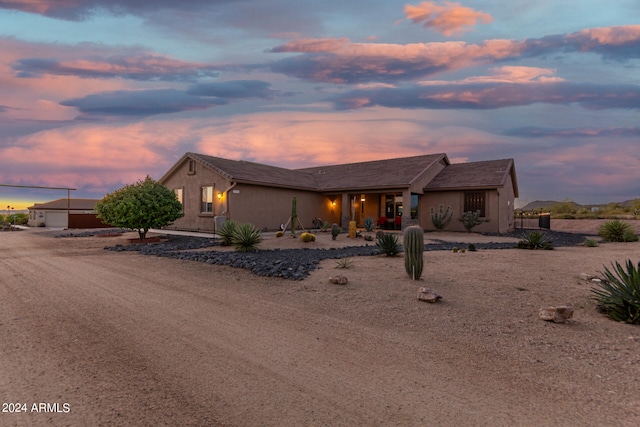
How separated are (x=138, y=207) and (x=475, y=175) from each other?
2156 cm

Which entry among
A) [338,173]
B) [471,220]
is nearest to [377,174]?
[338,173]

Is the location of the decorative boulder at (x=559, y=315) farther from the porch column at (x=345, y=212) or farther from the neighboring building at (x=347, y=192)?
the porch column at (x=345, y=212)

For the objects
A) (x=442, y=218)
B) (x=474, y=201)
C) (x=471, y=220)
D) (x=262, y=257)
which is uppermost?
(x=474, y=201)

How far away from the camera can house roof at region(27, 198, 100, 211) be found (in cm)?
3775

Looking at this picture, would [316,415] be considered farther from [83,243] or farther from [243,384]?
[83,243]

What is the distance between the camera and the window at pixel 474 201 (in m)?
23.3

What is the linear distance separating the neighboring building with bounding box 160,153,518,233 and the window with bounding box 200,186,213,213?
0.21 feet

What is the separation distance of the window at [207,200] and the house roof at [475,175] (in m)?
15.1

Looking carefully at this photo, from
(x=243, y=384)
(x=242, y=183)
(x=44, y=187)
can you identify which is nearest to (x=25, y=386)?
(x=243, y=384)

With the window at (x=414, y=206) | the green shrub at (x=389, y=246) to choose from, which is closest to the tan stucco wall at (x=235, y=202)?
the window at (x=414, y=206)

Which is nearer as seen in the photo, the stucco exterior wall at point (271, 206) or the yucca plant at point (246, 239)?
the yucca plant at point (246, 239)

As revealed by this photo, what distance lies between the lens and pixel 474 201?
23656 mm

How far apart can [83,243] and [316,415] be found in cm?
1776

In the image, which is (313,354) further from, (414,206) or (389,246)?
(414,206)
